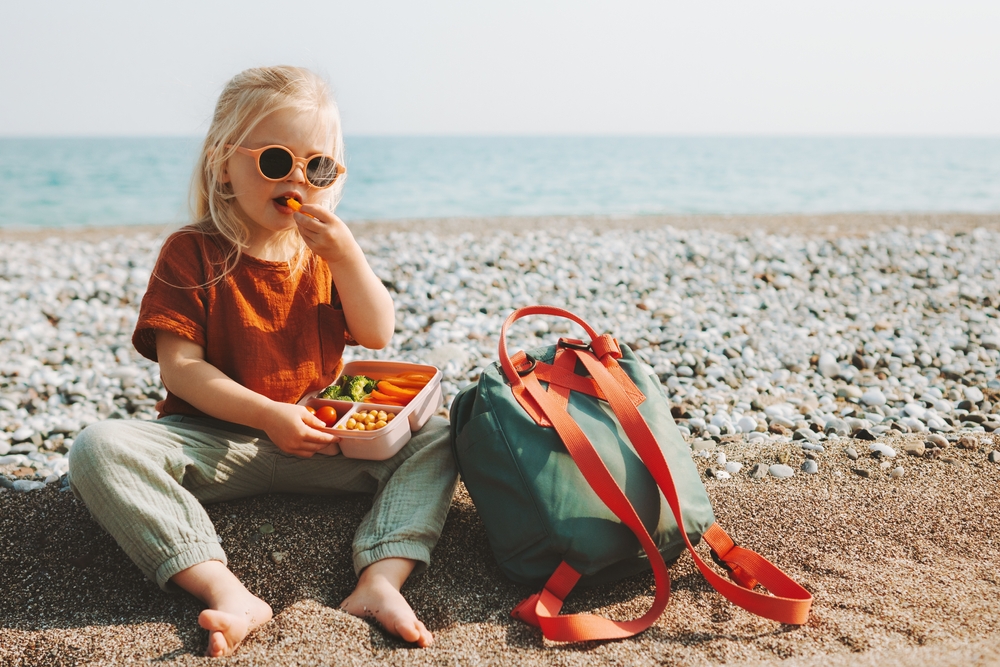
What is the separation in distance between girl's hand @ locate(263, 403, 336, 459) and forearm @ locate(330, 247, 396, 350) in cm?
46

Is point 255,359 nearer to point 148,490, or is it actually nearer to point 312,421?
point 312,421

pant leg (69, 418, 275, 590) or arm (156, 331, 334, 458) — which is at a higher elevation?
arm (156, 331, 334, 458)

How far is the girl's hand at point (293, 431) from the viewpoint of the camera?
237cm

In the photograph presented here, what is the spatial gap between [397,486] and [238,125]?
1394mm

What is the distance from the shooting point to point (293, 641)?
6.46 feet

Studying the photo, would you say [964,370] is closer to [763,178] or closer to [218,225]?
[218,225]

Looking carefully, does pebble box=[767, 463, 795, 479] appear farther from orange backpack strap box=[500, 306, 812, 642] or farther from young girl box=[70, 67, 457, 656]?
young girl box=[70, 67, 457, 656]

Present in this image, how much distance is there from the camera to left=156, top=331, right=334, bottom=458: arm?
7.82ft

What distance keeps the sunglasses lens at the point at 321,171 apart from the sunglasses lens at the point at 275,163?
0.25ft

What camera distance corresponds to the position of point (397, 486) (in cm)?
252

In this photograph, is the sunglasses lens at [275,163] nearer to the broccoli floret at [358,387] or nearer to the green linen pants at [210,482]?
the broccoli floret at [358,387]

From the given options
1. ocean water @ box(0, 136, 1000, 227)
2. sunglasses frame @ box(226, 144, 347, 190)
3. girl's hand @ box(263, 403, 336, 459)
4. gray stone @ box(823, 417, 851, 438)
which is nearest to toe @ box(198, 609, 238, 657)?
girl's hand @ box(263, 403, 336, 459)

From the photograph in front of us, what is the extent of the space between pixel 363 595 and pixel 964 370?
4008 millimetres

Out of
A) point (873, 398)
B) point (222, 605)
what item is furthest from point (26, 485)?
point (873, 398)
